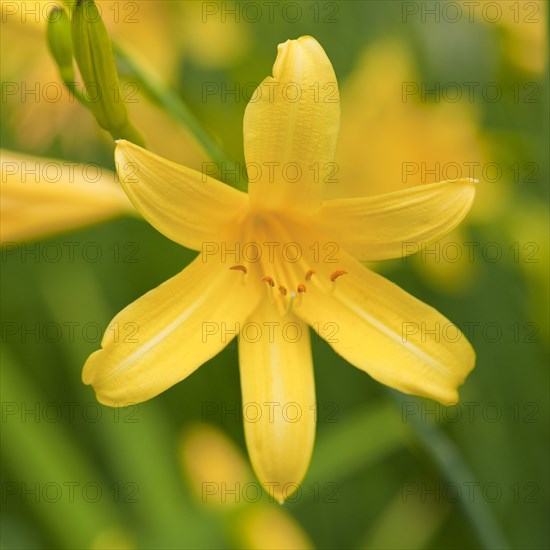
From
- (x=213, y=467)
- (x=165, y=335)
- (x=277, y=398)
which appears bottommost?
(x=213, y=467)

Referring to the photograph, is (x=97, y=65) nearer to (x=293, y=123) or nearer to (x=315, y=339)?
(x=293, y=123)

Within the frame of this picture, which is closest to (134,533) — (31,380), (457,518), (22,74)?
(31,380)

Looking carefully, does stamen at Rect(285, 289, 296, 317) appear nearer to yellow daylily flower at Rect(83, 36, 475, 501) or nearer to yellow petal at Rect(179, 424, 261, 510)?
yellow daylily flower at Rect(83, 36, 475, 501)

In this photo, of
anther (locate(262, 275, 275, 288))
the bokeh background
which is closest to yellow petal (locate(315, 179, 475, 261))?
anther (locate(262, 275, 275, 288))

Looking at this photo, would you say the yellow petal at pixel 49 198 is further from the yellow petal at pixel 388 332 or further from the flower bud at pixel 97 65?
the yellow petal at pixel 388 332

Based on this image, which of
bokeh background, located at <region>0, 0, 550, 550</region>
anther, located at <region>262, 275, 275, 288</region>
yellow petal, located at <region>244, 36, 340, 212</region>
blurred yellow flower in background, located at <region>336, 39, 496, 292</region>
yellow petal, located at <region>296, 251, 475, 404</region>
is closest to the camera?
yellow petal, located at <region>244, 36, 340, 212</region>

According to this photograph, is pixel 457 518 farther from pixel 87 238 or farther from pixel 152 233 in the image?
pixel 87 238

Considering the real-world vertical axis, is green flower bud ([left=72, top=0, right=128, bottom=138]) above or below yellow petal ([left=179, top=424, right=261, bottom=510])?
above

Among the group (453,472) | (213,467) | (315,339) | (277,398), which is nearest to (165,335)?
(277,398)
